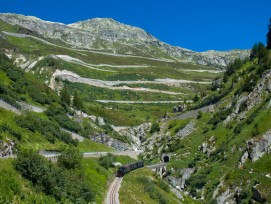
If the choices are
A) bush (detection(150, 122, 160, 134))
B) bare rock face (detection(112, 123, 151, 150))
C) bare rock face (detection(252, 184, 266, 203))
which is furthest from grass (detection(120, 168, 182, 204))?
bush (detection(150, 122, 160, 134))

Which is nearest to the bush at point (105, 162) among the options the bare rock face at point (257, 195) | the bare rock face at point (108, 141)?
the bare rock face at point (257, 195)

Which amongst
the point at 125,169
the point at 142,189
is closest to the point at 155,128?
the point at 125,169

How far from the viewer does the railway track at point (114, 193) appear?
4231 cm

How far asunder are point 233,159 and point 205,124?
29.8 metres

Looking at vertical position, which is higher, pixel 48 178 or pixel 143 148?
pixel 48 178

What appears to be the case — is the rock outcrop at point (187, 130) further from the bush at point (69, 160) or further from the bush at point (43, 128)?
the bush at point (69, 160)

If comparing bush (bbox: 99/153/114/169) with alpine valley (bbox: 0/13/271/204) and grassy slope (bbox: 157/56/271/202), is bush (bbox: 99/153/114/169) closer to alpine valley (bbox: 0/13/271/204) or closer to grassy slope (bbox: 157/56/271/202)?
alpine valley (bbox: 0/13/271/204)

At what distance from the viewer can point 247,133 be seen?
76750 millimetres

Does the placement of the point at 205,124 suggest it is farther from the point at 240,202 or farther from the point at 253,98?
the point at 240,202

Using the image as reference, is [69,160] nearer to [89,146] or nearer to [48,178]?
[48,178]

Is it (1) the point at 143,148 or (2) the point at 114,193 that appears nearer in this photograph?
(2) the point at 114,193

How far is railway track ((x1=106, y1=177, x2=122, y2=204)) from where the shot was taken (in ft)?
139

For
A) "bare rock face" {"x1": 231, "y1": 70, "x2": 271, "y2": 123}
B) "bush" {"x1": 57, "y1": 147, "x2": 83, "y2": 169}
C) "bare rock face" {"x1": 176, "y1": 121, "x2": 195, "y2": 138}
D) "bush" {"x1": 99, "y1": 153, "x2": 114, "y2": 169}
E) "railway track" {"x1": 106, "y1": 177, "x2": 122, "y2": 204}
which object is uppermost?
"bare rock face" {"x1": 231, "y1": 70, "x2": 271, "y2": 123}

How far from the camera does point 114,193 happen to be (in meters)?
46.3
